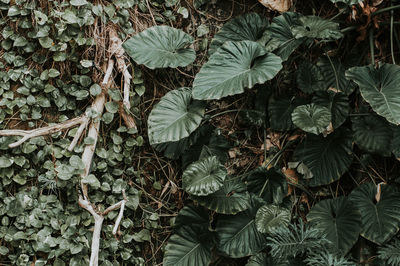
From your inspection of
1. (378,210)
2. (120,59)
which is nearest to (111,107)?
(120,59)

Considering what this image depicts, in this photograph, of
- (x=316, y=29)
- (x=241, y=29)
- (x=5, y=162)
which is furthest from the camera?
(x=241, y=29)

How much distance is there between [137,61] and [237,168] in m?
0.84

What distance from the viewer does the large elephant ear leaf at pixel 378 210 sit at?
226 centimetres

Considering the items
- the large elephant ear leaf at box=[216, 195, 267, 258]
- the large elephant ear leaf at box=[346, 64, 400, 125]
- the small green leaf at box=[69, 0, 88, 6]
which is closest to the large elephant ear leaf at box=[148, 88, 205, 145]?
the large elephant ear leaf at box=[216, 195, 267, 258]

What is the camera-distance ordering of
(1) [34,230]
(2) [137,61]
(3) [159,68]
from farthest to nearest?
1. (3) [159,68]
2. (2) [137,61]
3. (1) [34,230]

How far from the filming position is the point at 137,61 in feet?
7.43

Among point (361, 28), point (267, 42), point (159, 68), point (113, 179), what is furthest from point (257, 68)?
point (113, 179)

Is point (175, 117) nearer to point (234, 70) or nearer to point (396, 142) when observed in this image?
point (234, 70)

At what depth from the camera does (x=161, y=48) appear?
7.63ft

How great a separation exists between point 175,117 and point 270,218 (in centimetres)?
68

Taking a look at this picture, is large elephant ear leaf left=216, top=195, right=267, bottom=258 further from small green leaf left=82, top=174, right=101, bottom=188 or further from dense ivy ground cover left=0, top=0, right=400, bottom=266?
small green leaf left=82, top=174, right=101, bottom=188

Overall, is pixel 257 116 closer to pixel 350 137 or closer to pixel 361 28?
pixel 350 137

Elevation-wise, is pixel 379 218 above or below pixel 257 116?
below

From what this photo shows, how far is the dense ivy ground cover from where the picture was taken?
7.03 feet
